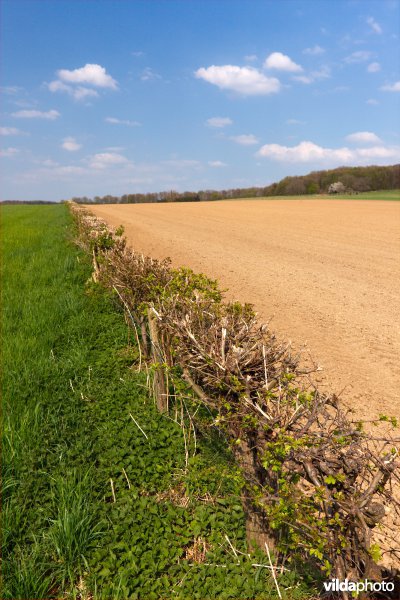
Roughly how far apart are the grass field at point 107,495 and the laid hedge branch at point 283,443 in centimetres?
42

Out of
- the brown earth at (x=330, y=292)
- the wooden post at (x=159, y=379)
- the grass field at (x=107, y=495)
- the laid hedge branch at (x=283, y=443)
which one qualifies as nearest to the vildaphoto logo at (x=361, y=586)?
the laid hedge branch at (x=283, y=443)

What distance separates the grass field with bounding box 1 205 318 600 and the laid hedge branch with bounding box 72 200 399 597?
16.6 inches

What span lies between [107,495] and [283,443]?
1882mm

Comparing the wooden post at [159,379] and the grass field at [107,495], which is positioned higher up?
the wooden post at [159,379]

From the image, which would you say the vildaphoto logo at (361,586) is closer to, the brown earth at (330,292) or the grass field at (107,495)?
the grass field at (107,495)

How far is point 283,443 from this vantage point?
2.37m

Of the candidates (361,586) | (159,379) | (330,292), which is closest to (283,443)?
(361,586)

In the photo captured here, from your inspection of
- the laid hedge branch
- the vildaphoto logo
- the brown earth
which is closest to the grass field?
the laid hedge branch

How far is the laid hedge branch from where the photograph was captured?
214cm

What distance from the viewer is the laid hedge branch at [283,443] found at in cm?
214

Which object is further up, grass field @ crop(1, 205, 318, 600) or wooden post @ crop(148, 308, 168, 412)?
wooden post @ crop(148, 308, 168, 412)

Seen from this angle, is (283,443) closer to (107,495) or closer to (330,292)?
(107,495)

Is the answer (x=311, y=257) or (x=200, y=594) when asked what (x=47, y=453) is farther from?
(x=311, y=257)

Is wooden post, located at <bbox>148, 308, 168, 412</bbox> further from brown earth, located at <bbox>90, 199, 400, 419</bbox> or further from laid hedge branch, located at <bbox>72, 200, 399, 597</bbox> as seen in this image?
brown earth, located at <bbox>90, 199, 400, 419</bbox>
